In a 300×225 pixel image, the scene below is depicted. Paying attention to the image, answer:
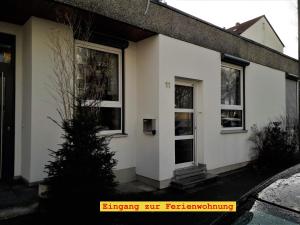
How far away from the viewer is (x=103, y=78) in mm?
4965

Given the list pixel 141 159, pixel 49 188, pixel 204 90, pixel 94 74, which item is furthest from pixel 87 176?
pixel 204 90

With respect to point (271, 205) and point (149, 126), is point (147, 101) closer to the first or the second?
point (149, 126)

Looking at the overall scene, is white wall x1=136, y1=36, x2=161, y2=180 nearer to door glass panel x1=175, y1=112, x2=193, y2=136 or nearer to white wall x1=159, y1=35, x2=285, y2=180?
white wall x1=159, y1=35, x2=285, y2=180

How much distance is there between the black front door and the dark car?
439cm

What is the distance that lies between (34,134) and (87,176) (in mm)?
1674

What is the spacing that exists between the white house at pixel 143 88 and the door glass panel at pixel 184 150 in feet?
0.08

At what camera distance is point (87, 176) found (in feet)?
10.9

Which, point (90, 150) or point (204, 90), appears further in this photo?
point (204, 90)

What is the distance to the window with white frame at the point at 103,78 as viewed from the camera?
14.5 ft

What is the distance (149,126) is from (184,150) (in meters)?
1.28

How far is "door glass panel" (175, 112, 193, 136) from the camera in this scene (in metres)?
5.93

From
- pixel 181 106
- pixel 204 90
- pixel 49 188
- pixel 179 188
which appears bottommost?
pixel 179 188

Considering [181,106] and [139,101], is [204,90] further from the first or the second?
[139,101]

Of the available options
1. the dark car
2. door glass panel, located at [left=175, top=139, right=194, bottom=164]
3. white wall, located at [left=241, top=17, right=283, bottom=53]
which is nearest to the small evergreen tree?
the dark car
